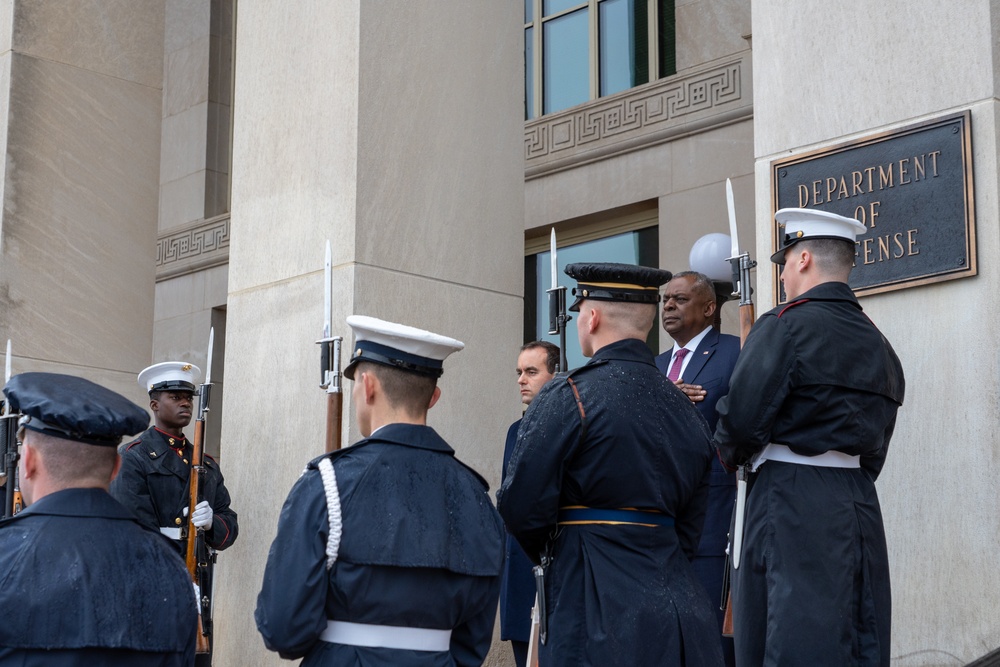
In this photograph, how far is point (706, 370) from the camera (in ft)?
19.9

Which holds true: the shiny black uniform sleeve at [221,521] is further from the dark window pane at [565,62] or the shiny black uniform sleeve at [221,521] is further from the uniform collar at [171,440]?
the dark window pane at [565,62]

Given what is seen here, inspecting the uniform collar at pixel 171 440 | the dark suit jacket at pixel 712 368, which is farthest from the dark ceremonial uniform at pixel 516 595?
the uniform collar at pixel 171 440

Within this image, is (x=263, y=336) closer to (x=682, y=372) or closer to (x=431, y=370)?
(x=682, y=372)

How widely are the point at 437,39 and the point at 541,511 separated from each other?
3.55 m

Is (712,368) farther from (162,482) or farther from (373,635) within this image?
(162,482)

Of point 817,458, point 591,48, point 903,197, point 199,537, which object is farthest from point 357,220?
point 591,48

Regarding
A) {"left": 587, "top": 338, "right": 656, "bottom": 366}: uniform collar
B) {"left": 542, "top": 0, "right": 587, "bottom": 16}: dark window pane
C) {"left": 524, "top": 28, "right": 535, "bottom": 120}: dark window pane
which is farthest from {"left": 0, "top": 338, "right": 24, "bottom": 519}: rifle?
{"left": 542, "top": 0, "right": 587, "bottom": 16}: dark window pane

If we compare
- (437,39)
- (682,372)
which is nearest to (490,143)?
(437,39)

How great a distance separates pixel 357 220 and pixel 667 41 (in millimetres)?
5977

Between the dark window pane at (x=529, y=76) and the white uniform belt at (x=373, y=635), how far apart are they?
9715 millimetres

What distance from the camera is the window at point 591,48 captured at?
1195 cm

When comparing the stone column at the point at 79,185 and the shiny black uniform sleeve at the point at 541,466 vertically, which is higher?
the stone column at the point at 79,185

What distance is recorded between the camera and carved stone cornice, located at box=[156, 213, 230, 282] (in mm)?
15234

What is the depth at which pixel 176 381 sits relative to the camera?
27.3 feet
